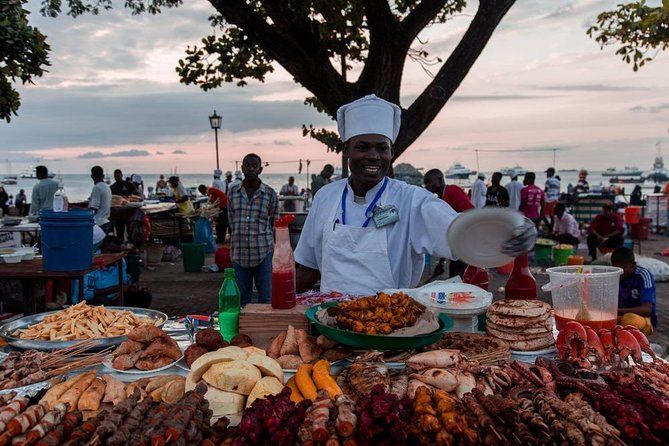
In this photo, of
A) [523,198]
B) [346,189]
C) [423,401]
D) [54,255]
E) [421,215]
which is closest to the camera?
[423,401]

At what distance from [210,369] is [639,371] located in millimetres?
2047

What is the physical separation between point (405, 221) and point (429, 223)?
0.67ft

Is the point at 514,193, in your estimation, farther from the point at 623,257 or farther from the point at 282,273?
the point at 282,273

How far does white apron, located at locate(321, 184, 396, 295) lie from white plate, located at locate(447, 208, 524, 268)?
3.53 feet

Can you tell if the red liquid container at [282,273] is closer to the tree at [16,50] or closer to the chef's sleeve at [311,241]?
the chef's sleeve at [311,241]

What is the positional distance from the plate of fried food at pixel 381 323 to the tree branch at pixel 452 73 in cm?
372

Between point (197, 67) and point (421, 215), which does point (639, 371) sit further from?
point (197, 67)

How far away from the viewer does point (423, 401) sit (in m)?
2.01

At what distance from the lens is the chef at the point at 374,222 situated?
3.65 meters

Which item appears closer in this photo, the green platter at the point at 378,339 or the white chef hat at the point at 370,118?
the green platter at the point at 378,339

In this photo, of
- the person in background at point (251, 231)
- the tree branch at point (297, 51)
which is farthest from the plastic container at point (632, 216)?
the tree branch at point (297, 51)

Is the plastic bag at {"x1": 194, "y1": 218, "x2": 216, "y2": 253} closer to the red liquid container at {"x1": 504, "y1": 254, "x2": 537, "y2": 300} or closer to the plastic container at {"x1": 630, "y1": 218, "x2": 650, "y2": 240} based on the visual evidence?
the red liquid container at {"x1": 504, "y1": 254, "x2": 537, "y2": 300}

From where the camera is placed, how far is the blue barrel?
5027 mm

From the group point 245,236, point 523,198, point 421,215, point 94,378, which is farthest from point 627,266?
point 523,198
